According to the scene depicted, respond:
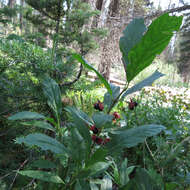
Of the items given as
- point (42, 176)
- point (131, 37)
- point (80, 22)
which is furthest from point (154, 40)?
point (80, 22)

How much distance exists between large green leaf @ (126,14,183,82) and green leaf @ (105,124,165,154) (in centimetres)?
18

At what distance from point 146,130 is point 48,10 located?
2.09 m

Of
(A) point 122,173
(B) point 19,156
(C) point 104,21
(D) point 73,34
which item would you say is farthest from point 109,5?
(A) point 122,173

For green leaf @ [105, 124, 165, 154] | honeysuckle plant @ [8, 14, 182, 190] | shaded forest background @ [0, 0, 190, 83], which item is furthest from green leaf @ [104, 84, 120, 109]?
shaded forest background @ [0, 0, 190, 83]

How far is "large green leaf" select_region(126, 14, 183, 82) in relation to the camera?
400 mm

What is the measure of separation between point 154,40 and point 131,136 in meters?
0.28

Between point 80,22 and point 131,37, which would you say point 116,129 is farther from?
point 80,22

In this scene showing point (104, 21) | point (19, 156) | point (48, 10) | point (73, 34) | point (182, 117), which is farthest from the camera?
point (104, 21)

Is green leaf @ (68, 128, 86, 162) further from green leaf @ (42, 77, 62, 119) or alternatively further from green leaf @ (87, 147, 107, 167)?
green leaf @ (42, 77, 62, 119)

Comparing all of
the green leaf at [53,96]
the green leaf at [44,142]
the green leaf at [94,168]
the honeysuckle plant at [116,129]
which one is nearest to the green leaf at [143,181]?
the honeysuckle plant at [116,129]

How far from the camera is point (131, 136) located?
497mm

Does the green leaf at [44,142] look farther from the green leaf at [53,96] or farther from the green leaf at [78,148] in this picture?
the green leaf at [53,96]

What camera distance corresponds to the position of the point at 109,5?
5.56 meters

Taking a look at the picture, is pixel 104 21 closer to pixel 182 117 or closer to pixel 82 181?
pixel 182 117
